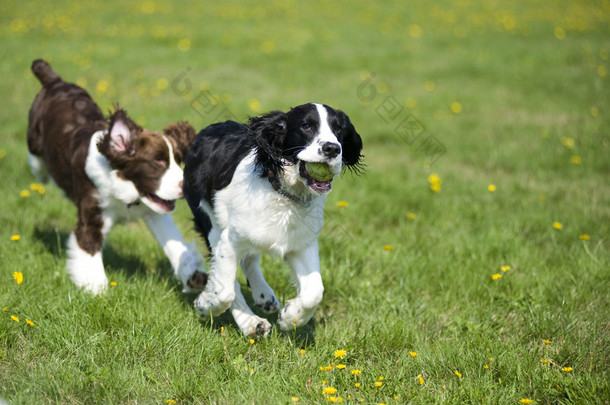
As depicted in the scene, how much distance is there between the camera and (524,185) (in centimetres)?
603

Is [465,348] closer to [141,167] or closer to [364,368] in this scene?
[364,368]

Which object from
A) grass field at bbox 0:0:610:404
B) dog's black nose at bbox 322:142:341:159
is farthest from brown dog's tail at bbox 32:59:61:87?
dog's black nose at bbox 322:142:341:159

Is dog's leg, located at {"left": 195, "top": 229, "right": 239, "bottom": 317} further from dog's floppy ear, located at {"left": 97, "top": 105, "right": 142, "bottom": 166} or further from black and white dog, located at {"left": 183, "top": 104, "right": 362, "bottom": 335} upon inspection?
dog's floppy ear, located at {"left": 97, "top": 105, "right": 142, "bottom": 166}

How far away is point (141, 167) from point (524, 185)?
3880mm

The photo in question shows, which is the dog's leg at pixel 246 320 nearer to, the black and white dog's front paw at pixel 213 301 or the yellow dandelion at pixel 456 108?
the black and white dog's front paw at pixel 213 301

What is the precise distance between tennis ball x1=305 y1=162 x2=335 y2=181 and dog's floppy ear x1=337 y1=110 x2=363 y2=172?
0.32 metres

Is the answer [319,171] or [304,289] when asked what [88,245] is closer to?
[304,289]

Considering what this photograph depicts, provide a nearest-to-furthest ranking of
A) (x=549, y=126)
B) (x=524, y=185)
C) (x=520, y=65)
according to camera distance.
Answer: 1. (x=524, y=185)
2. (x=549, y=126)
3. (x=520, y=65)

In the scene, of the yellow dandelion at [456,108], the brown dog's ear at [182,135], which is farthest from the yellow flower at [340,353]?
the yellow dandelion at [456,108]

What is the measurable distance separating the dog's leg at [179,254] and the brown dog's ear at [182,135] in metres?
0.51

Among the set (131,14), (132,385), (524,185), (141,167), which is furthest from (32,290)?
(131,14)

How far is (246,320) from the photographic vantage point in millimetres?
3441

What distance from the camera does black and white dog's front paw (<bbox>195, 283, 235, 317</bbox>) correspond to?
10.8 feet

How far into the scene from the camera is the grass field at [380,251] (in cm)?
296
